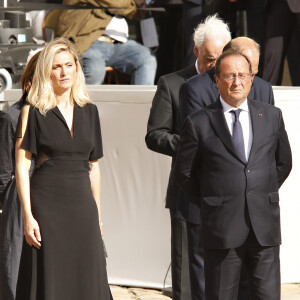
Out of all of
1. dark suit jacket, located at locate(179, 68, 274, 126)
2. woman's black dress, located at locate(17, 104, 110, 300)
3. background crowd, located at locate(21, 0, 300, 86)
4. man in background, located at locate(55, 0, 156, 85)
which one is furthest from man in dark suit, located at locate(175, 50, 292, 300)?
man in background, located at locate(55, 0, 156, 85)

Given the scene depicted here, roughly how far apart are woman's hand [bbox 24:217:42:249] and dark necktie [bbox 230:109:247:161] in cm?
116

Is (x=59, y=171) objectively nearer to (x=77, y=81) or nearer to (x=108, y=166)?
(x=77, y=81)

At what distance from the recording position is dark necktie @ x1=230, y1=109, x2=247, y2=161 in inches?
197

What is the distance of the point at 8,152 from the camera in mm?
5953

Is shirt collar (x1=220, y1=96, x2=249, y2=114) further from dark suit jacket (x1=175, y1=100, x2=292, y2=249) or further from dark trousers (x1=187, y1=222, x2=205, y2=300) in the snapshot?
dark trousers (x1=187, y1=222, x2=205, y2=300)

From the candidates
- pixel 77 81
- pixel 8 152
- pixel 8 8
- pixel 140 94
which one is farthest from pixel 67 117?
pixel 8 8

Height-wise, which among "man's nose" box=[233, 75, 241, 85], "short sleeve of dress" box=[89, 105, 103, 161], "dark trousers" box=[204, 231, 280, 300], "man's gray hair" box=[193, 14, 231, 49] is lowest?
"dark trousers" box=[204, 231, 280, 300]

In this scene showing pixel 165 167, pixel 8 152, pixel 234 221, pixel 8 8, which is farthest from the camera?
pixel 8 8

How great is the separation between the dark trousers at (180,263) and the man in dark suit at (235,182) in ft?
3.24

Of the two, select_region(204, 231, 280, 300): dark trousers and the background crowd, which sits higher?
the background crowd

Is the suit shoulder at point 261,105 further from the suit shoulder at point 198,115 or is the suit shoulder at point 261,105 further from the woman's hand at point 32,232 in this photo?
the woman's hand at point 32,232

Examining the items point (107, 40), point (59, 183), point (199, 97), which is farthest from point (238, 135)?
point (107, 40)

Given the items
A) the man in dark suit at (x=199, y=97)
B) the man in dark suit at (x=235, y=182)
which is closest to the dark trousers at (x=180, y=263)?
the man in dark suit at (x=199, y=97)

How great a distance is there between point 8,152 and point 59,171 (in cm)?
60
